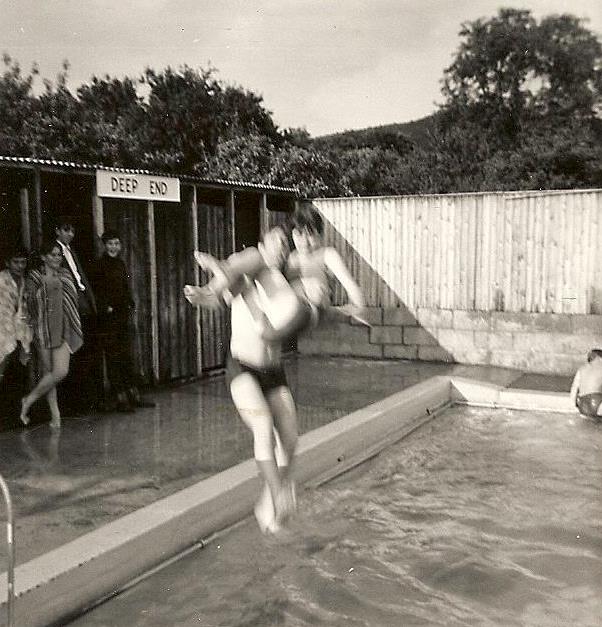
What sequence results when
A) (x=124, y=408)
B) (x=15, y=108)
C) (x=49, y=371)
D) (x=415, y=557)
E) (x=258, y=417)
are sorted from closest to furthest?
(x=258, y=417) → (x=415, y=557) → (x=49, y=371) → (x=124, y=408) → (x=15, y=108)

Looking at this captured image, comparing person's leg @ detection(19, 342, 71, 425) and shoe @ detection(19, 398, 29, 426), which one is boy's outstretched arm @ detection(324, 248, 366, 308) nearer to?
person's leg @ detection(19, 342, 71, 425)

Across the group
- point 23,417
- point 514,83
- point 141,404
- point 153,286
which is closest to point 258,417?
point 23,417

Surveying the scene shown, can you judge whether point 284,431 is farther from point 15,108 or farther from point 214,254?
point 15,108

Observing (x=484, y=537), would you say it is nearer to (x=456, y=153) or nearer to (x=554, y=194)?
(x=554, y=194)

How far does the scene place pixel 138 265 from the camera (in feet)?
29.9

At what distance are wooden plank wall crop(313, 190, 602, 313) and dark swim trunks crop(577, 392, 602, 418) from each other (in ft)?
8.43

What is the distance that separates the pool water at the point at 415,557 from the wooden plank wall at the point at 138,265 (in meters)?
3.40

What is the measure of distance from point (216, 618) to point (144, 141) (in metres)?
32.7

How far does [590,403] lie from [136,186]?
5.77 metres

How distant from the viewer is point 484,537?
5.56m

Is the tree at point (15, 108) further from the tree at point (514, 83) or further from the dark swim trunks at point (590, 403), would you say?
the dark swim trunks at point (590, 403)

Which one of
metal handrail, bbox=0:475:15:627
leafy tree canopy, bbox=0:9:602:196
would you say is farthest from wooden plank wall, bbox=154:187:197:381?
leafy tree canopy, bbox=0:9:602:196

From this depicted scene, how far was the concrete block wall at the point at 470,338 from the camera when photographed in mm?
10969

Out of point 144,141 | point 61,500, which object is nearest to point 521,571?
point 61,500
